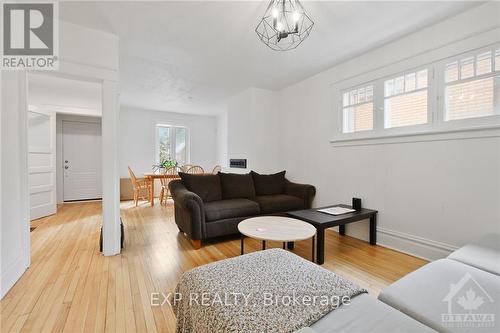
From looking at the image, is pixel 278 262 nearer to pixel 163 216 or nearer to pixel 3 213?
pixel 3 213

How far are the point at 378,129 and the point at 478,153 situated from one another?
96 centimetres

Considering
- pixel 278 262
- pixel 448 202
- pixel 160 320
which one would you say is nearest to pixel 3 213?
pixel 160 320

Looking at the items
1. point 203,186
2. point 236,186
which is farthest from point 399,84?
point 203,186

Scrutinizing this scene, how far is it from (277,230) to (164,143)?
538 cm

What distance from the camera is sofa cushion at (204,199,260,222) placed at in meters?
2.77

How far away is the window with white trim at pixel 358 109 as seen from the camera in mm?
2889

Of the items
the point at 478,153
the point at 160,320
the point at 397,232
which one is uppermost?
the point at 478,153

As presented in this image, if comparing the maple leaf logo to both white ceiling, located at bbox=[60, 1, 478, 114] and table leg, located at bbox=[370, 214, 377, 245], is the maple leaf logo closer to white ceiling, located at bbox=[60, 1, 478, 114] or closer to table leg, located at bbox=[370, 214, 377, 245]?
table leg, located at bbox=[370, 214, 377, 245]

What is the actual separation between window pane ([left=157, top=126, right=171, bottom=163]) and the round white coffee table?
191 inches

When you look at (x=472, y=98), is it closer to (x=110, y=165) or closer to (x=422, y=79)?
(x=422, y=79)

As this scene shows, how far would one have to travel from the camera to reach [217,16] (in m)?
2.12

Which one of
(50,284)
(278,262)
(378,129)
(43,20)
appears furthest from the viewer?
(378,129)

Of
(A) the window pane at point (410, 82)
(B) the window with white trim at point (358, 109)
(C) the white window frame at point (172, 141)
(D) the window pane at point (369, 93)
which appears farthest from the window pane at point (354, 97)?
(C) the white window frame at point (172, 141)

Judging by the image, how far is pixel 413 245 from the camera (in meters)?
2.43
